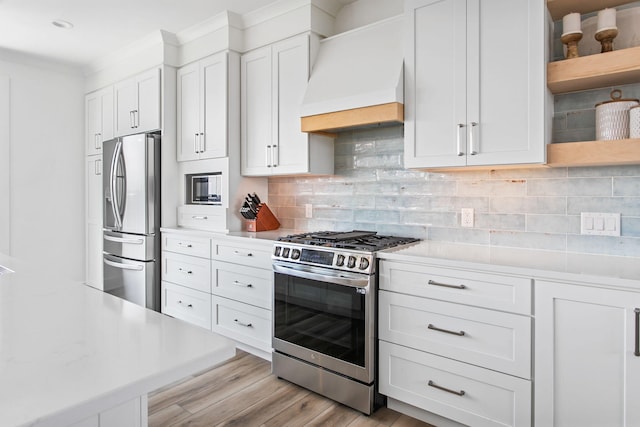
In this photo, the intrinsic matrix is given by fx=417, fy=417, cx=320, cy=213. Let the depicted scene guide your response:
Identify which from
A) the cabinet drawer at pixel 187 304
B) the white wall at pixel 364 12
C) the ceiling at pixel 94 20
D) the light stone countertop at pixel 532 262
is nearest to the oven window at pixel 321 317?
the light stone countertop at pixel 532 262

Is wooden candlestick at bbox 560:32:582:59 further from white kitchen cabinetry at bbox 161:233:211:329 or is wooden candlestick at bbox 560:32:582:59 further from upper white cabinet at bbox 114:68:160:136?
upper white cabinet at bbox 114:68:160:136

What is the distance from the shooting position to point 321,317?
2381 mm

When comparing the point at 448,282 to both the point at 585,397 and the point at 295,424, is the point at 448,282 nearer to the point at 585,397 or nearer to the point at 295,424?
the point at 585,397

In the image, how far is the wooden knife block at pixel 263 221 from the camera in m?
3.33

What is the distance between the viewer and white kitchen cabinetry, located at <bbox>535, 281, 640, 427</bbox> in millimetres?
1577

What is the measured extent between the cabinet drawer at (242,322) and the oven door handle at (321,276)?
0.44 meters

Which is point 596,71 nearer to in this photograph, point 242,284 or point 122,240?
point 242,284

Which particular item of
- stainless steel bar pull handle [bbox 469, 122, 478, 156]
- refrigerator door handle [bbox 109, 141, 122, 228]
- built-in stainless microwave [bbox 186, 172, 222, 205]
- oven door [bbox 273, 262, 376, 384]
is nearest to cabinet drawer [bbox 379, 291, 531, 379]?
oven door [bbox 273, 262, 376, 384]

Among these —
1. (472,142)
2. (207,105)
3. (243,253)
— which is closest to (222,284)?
(243,253)

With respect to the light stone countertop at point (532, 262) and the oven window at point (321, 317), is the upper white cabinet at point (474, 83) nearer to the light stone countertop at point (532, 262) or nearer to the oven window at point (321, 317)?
the light stone countertop at point (532, 262)

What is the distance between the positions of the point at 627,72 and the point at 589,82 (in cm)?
17

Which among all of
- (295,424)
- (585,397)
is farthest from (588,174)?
(295,424)

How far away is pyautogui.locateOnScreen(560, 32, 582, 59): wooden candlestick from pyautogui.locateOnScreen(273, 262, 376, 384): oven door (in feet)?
4.92

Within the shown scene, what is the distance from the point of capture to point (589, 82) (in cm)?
201
